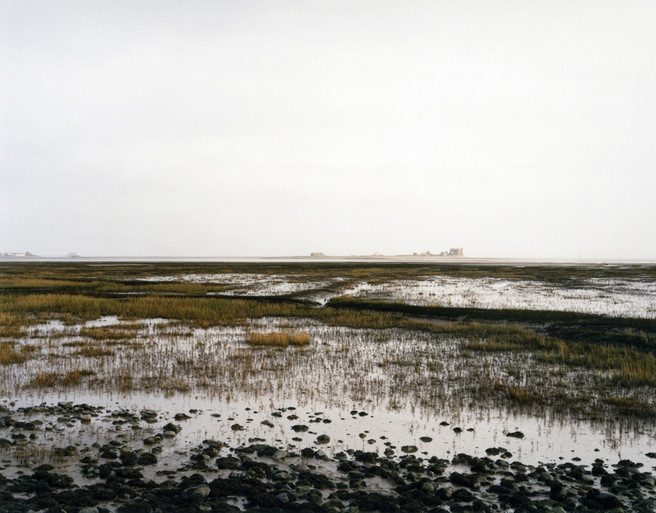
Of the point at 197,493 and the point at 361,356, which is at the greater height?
the point at 197,493

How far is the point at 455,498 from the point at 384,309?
1017 inches

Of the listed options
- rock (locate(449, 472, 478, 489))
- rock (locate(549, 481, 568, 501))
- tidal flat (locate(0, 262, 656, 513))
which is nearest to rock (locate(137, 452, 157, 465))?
tidal flat (locate(0, 262, 656, 513))

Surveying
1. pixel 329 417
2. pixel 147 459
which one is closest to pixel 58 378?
pixel 147 459

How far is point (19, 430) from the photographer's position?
33.0ft

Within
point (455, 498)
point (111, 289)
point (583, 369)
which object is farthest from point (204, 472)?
point (111, 289)

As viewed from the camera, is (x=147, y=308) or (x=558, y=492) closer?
(x=558, y=492)

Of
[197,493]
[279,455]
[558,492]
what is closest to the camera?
[197,493]

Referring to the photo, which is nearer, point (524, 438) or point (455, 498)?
point (455, 498)

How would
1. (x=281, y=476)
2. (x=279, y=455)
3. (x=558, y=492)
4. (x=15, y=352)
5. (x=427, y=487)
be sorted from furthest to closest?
(x=15, y=352) < (x=279, y=455) < (x=281, y=476) < (x=427, y=487) < (x=558, y=492)

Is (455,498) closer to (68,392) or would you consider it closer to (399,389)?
(399,389)

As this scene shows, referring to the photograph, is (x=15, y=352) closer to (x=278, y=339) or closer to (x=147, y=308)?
(x=278, y=339)

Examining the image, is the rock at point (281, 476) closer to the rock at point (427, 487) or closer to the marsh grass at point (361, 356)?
the rock at point (427, 487)

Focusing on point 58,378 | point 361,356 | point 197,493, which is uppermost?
point 197,493

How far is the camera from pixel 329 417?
1141cm
